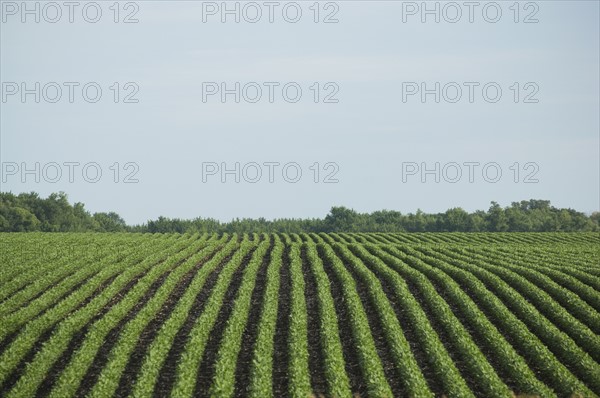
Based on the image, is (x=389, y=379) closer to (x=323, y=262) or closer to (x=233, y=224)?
(x=323, y=262)

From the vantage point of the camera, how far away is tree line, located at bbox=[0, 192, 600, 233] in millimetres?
110812

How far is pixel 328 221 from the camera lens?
125 m

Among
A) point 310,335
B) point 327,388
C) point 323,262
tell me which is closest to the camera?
point 327,388

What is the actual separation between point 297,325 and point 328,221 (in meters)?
98.8

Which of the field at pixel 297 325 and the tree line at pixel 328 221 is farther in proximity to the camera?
the tree line at pixel 328 221

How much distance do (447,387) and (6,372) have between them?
49.4ft

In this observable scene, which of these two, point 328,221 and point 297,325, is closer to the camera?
point 297,325

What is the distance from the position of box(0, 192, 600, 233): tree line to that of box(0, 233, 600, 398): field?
2864 inches

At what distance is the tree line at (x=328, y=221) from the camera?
11081 centimetres

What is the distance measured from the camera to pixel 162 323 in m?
Result: 27.0

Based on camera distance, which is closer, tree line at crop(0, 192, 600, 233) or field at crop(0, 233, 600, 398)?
field at crop(0, 233, 600, 398)

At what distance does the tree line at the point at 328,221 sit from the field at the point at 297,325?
72.8 meters

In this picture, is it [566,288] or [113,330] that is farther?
[566,288]

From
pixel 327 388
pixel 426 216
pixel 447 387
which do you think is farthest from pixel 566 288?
pixel 426 216
